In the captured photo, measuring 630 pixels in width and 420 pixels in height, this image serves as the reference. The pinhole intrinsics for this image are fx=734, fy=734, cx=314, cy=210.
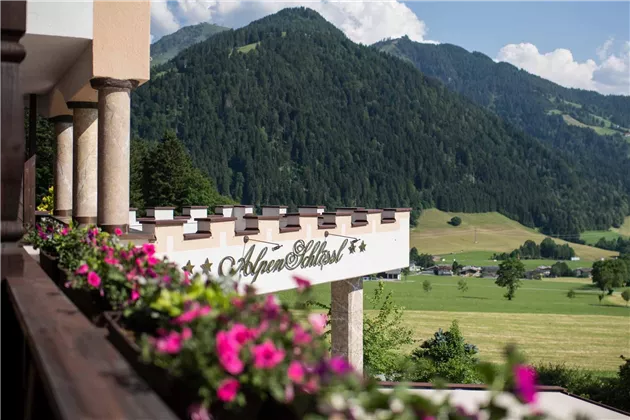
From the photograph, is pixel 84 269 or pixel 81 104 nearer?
pixel 84 269

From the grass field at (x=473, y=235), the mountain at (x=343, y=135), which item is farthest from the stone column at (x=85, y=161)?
the grass field at (x=473, y=235)

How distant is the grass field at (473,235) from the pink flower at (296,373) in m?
149

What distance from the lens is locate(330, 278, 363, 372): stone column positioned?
56.0ft

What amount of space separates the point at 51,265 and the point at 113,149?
3969 mm

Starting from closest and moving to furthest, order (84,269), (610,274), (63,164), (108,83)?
1. (84,269)
2. (108,83)
3. (63,164)
4. (610,274)

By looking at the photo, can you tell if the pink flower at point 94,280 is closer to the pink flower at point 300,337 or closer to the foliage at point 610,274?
the pink flower at point 300,337

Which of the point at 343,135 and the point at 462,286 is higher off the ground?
the point at 343,135

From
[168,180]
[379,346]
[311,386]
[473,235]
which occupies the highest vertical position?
[168,180]

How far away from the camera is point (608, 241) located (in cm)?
16650

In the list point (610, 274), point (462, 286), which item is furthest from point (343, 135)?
point (610, 274)

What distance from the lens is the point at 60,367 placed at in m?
1.96

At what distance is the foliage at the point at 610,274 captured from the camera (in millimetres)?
109938

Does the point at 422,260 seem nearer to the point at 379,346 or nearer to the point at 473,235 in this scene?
the point at 473,235

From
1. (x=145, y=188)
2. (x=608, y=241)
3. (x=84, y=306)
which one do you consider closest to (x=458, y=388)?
(x=84, y=306)
